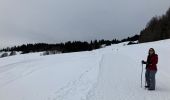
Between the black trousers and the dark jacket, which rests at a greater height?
the dark jacket

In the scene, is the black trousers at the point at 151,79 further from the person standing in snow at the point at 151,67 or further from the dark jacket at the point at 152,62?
the dark jacket at the point at 152,62

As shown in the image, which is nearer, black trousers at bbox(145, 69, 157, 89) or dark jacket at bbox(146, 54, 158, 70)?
black trousers at bbox(145, 69, 157, 89)

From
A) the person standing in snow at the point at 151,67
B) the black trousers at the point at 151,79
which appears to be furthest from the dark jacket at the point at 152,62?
the black trousers at the point at 151,79

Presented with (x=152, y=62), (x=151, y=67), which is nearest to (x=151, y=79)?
(x=151, y=67)

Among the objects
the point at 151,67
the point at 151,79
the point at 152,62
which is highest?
the point at 152,62

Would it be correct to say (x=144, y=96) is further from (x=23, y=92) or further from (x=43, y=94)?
(x=23, y=92)

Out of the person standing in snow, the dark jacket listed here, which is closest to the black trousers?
the person standing in snow

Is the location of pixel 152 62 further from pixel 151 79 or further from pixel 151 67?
pixel 151 79

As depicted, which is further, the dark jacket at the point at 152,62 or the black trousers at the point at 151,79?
the dark jacket at the point at 152,62

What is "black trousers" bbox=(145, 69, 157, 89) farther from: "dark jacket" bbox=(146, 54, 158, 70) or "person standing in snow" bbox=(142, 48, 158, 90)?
"dark jacket" bbox=(146, 54, 158, 70)

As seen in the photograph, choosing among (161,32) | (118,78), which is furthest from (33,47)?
(118,78)

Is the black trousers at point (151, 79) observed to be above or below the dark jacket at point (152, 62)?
below

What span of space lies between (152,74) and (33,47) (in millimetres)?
174870

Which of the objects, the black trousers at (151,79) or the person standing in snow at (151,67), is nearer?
the black trousers at (151,79)
